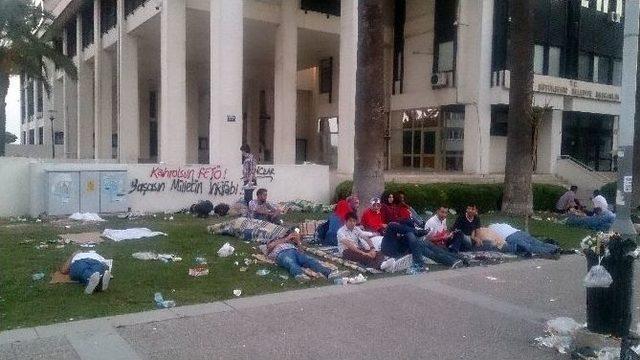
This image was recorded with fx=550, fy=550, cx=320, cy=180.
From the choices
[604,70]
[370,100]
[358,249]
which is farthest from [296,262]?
[604,70]

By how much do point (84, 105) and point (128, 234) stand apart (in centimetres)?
2598

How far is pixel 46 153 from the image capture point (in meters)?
41.3

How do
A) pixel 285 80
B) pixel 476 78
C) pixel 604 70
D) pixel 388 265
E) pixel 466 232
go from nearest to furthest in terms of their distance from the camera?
pixel 388 265 < pixel 466 232 < pixel 285 80 < pixel 476 78 < pixel 604 70

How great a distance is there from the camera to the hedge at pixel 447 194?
705 inches

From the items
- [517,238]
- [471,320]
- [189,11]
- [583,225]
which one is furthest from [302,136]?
[471,320]

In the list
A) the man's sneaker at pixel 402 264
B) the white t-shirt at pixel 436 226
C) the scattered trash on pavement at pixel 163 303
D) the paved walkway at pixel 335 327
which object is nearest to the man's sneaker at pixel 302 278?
the paved walkway at pixel 335 327

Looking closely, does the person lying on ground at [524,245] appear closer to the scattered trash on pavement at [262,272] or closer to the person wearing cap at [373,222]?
the person wearing cap at [373,222]

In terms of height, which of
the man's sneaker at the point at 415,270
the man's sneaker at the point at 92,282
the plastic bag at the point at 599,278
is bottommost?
the man's sneaker at the point at 415,270

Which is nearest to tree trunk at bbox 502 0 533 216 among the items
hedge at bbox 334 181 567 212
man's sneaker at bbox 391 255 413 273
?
hedge at bbox 334 181 567 212

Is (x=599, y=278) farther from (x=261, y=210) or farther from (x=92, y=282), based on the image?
(x=261, y=210)

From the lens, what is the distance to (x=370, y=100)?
1293 cm

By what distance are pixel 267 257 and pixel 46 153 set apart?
3743 centimetres

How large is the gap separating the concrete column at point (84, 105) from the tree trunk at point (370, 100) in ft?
87.3

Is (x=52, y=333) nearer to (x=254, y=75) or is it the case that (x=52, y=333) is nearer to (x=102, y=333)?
(x=102, y=333)
